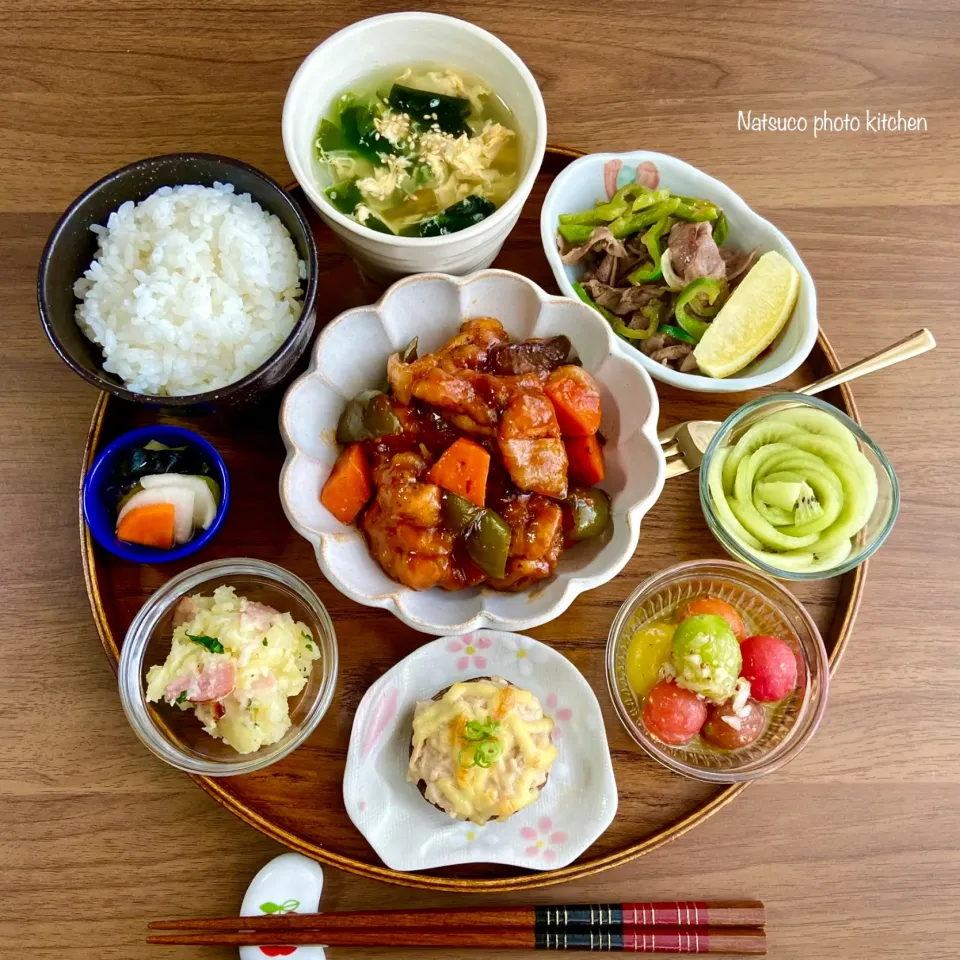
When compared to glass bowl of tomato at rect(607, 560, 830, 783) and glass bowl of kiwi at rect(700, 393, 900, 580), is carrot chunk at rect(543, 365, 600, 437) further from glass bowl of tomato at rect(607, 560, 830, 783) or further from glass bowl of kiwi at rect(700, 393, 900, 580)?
glass bowl of tomato at rect(607, 560, 830, 783)

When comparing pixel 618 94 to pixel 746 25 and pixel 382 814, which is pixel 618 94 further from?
pixel 382 814

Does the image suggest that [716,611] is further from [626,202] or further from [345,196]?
[345,196]

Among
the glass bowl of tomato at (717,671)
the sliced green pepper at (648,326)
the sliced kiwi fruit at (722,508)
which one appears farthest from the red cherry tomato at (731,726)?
the sliced green pepper at (648,326)

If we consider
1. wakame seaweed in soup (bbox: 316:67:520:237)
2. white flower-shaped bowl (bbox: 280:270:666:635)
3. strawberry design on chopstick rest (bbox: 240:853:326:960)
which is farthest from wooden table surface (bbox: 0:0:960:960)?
white flower-shaped bowl (bbox: 280:270:666:635)

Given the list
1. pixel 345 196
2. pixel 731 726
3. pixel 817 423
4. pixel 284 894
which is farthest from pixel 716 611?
pixel 345 196

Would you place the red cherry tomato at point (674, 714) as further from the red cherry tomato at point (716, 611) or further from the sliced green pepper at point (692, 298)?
the sliced green pepper at point (692, 298)

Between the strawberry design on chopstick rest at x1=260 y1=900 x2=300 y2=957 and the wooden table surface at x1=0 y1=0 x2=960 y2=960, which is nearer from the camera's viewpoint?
the strawberry design on chopstick rest at x1=260 y1=900 x2=300 y2=957

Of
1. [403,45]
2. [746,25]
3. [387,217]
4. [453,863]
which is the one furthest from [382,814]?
[746,25]
